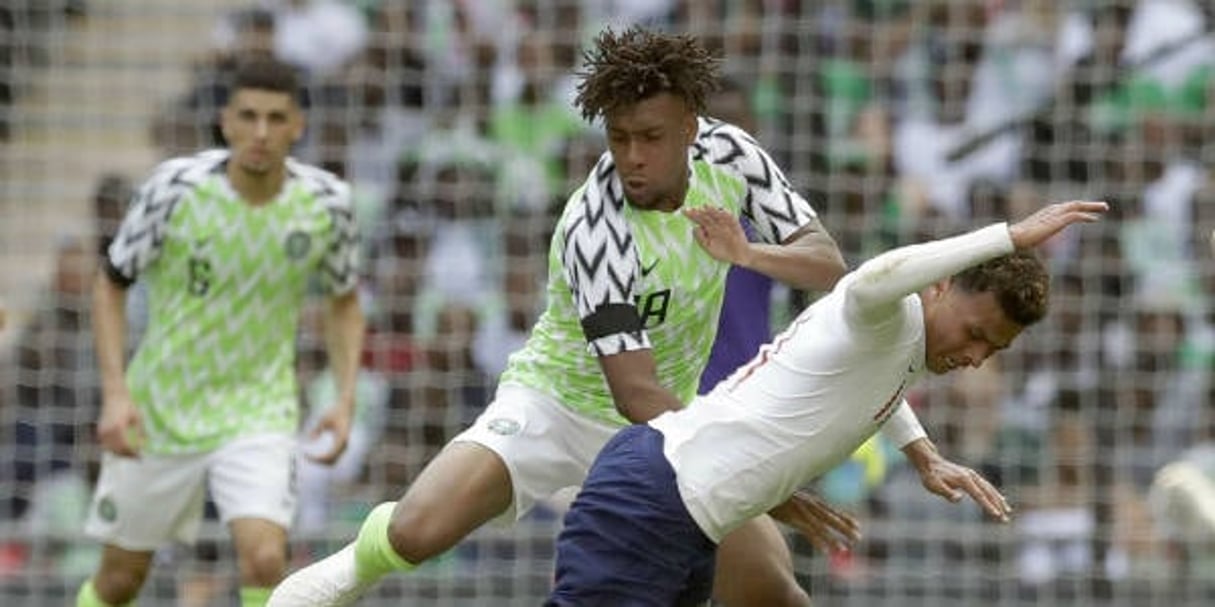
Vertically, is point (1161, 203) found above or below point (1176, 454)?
above

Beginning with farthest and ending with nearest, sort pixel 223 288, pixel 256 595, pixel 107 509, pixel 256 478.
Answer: pixel 107 509
pixel 223 288
pixel 256 478
pixel 256 595

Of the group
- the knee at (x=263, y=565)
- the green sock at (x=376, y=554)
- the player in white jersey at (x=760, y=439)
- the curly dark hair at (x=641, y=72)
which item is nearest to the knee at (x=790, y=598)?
the player in white jersey at (x=760, y=439)

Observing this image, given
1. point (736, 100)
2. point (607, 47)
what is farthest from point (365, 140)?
point (607, 47)

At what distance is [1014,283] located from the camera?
6184 mm

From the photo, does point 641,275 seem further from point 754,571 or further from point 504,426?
point 754,571

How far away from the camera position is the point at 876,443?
11156 mm

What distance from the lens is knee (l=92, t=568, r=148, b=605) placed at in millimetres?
9117

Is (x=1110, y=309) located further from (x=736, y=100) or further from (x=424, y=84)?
(x=424, y=84)

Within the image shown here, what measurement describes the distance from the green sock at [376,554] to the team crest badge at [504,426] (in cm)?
37

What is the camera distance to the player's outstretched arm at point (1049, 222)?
586 cm

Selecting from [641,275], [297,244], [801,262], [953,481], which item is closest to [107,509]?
[297,244]

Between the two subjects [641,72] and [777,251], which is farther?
[641,72]

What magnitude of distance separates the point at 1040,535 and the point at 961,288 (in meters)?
5.56

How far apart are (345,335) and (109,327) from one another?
0.78 meters
